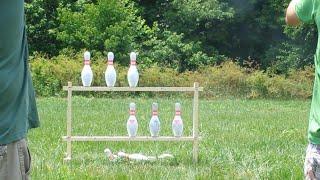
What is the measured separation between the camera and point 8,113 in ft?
8.32

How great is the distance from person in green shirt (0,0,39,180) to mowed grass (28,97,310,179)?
2.95m

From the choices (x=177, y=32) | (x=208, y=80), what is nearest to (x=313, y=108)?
(x=208, y=80)

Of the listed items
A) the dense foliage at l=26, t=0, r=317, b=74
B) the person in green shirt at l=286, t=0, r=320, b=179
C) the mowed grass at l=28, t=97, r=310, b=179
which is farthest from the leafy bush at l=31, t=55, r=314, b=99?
the person in green shirt at l=286, t=0, r=320, b=179

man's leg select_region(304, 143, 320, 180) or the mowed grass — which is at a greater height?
man's leg select_region(304, 143, 320, 180)

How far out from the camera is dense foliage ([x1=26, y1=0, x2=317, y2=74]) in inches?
1034

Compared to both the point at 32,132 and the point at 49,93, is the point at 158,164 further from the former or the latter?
the point at 49,93

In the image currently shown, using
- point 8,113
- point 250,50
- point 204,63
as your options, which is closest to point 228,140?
point 8,113

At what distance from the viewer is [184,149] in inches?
303

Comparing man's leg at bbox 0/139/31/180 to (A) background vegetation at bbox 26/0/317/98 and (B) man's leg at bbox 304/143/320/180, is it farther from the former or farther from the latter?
(A) background vegetation at bbox 26/0/317/98

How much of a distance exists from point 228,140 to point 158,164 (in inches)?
89.4

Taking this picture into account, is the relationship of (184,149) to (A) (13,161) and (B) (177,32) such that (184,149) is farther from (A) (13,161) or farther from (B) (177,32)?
(B) (177,32)

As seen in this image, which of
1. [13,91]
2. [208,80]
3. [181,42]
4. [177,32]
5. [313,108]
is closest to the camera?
[13,91]

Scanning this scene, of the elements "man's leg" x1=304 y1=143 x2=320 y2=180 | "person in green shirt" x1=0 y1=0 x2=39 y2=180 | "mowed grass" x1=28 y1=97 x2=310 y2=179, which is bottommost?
"mowed grass" x1=28 y1=97 x2=310 y2=179

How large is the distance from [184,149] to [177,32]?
23.5 meters
